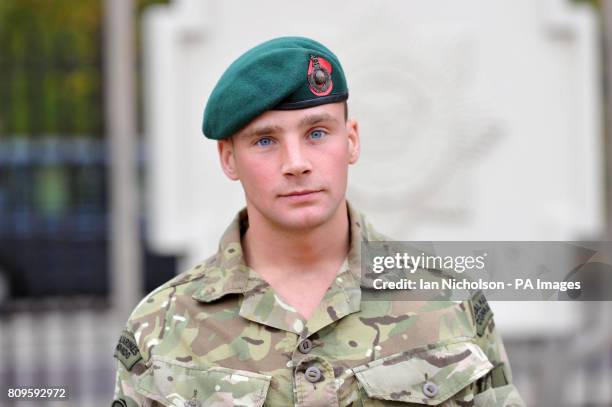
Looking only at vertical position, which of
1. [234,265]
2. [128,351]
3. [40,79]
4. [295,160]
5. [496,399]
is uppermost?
[40,79]

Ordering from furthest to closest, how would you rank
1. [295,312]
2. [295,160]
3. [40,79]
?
1. [40,79]
2. [295,312]
3. [295,160]

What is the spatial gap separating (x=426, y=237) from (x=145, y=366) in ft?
11.1

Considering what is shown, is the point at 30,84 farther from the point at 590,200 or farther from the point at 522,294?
the point at 522,294

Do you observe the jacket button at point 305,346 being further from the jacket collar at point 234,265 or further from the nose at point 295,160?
the nose at point 295,160

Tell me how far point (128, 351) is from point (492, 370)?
71 cm

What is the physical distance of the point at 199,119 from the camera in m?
5.09

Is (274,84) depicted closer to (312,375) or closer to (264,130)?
(264,130)

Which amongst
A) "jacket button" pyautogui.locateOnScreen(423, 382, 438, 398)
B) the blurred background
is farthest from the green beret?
the blurred background

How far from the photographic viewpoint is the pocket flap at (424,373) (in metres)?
1.94

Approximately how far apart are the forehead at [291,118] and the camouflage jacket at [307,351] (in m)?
0.27

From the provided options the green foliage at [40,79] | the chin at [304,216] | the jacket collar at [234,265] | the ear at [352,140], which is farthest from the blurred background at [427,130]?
the chin at [304,216]

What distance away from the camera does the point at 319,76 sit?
1.98m

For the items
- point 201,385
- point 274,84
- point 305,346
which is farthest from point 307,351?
point 274,84

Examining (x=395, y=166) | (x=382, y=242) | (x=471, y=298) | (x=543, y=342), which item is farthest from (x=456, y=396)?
(x=543, y=342)
